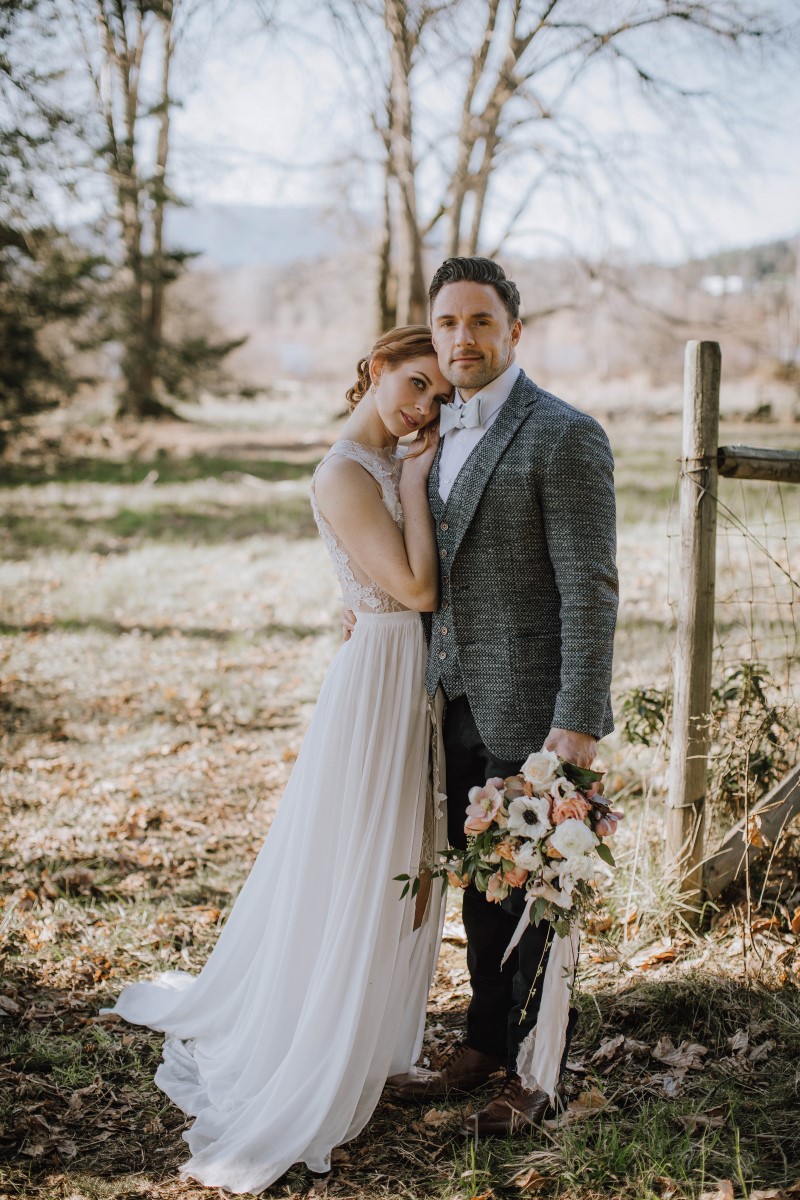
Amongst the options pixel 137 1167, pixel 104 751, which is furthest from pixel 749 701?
pixel 104 751

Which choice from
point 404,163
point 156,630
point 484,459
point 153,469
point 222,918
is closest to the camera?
point 484,459

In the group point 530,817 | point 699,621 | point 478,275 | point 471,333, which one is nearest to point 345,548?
point 471,333

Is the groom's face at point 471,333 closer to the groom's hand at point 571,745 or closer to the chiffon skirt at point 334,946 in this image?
the chiffon skirt at point 334,946

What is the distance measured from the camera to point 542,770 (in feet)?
7.68

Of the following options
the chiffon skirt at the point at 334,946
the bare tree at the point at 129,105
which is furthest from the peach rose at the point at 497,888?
the bare tree at the point at 129,105

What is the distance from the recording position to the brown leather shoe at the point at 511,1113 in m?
2.78

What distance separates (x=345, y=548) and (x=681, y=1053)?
6.69 ft

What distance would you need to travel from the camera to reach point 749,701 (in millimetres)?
3820

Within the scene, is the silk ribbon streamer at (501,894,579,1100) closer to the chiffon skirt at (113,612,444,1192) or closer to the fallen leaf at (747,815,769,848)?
the chiffon skirt at (113,612,444,1192)

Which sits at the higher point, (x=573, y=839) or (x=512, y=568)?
(x=512, y=568)

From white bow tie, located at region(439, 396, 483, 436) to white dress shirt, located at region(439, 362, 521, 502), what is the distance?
0.02 metres

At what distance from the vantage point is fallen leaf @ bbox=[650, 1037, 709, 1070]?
3059mm

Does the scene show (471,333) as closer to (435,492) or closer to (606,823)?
(435,492)

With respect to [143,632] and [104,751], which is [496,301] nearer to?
[104,751]
